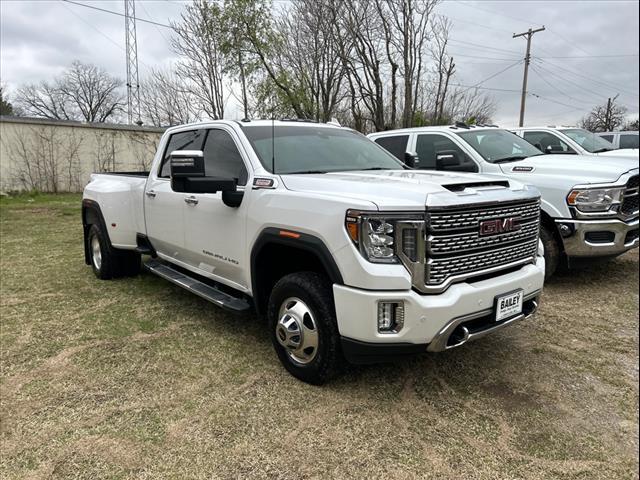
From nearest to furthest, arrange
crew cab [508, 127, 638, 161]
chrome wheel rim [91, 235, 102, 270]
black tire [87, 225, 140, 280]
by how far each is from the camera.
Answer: black tire [87, 225, 140, 280] → chrome wheel rim [91, 235, 102, 270] → crew cab [508, 127, 638, 161]

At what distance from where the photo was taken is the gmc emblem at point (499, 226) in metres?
2.91

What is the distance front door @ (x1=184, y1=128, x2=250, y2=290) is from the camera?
3.75m

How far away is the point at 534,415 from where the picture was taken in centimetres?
288

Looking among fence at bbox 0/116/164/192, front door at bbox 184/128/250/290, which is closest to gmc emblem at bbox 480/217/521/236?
front door at bbox 184/128/250/290

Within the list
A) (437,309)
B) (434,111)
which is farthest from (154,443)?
(434,111)

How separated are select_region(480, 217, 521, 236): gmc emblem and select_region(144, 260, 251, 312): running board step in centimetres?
189

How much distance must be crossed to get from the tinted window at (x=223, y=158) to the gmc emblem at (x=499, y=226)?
186 cm

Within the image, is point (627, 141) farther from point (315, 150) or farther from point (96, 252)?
point (96, 252)

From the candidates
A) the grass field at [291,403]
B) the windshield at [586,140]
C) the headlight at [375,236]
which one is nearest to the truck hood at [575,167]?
the grass field at [291,403]

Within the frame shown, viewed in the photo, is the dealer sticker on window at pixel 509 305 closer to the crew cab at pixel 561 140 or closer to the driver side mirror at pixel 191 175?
the driver side mirror at pixel 191 175

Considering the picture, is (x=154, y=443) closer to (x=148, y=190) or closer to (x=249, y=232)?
(x=249, y=232)

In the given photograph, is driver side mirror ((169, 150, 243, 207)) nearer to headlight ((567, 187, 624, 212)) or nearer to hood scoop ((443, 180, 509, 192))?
hood scoop ((443, 180, 509, 192))

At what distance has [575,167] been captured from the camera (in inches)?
216

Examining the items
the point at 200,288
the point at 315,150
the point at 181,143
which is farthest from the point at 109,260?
the point at 315,150
